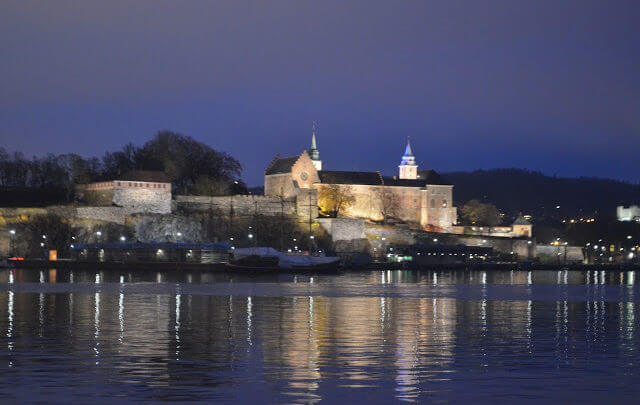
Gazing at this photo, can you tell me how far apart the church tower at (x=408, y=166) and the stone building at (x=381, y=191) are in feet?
46.9

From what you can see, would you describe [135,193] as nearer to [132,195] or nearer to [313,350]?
[132,195]

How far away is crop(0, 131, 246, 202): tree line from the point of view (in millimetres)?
101062

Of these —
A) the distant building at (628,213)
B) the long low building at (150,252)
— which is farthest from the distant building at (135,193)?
the distant building at (628,213)

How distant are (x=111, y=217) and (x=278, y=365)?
224 feet

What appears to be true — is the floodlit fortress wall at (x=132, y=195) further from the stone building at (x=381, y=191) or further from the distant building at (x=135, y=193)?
the stone building at (x=381, y=191)

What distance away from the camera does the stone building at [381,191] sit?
352 feet

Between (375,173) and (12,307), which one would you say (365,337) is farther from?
(375,173)

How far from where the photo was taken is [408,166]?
133375mm

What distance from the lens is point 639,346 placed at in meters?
23.2

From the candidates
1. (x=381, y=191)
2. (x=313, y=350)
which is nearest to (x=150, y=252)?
(x=381, y=191)

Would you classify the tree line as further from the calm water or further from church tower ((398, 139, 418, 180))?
the calm water

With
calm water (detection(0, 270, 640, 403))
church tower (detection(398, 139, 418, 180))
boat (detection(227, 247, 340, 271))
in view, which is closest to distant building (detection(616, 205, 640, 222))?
church tower (detection(398, 139, 418, 180))

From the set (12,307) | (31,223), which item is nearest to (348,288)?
(12,307)

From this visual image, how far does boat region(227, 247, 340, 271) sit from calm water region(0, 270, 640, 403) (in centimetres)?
3404
